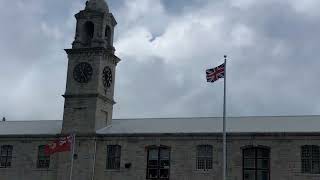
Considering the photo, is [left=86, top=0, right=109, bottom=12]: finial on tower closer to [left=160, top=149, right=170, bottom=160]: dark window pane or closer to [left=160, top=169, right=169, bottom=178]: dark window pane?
[left=160, top=149, right=170, bottom=160]: dark window pane

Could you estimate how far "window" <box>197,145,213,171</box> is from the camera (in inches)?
1853

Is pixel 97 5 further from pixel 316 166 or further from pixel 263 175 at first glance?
pixel 316 166

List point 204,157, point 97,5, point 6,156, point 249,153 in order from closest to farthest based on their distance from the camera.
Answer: point 249,153 → point 204,157 → point 6,156 → point 97,5

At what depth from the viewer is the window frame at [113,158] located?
163 ft

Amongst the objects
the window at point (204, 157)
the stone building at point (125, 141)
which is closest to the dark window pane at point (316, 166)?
the stone building at point (125, 141)

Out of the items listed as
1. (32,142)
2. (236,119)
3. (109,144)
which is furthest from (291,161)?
(32,142)

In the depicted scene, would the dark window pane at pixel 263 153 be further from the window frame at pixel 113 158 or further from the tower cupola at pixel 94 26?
the tower cupola at pixel 94 26

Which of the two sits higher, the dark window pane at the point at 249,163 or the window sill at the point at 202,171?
the dark window pane at the point at 249,163

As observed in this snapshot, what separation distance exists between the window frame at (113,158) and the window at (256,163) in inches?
436

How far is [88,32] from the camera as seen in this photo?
178 feet

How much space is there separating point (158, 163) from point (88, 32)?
14773 mm

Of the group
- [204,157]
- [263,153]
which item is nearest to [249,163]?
[263,153]

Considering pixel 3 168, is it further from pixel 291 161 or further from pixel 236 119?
pixel 291 161

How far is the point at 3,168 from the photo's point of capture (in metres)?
53.8
